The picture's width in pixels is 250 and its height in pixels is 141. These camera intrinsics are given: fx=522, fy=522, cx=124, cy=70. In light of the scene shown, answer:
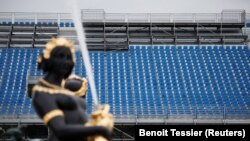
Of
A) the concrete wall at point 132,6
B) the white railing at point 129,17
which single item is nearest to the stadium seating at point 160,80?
the white railing at point 129,17

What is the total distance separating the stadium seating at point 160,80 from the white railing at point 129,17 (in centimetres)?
182

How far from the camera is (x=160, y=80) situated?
854 inches

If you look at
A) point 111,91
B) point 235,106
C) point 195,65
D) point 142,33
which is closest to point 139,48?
point 142,33

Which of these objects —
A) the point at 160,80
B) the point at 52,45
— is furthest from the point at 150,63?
the point at 52,45

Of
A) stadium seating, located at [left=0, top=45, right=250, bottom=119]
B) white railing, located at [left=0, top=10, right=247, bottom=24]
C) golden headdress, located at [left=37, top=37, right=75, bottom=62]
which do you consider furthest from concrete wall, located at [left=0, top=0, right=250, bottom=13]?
golden headdress, located at [left=37, top=37, right=75, bottom=62]

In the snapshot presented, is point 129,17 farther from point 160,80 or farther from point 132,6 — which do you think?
point 160,80

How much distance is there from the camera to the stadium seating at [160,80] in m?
18.9


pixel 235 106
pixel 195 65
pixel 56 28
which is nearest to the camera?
pixel 235 106

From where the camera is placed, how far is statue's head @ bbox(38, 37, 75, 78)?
332 cm

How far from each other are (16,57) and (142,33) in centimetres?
605

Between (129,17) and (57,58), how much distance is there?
23601mm

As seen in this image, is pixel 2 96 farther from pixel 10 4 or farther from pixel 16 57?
pixel 10 4

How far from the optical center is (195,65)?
22984mm

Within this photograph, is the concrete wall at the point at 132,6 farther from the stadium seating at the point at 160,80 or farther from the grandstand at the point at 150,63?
the stadium seating at the point at 160,80
